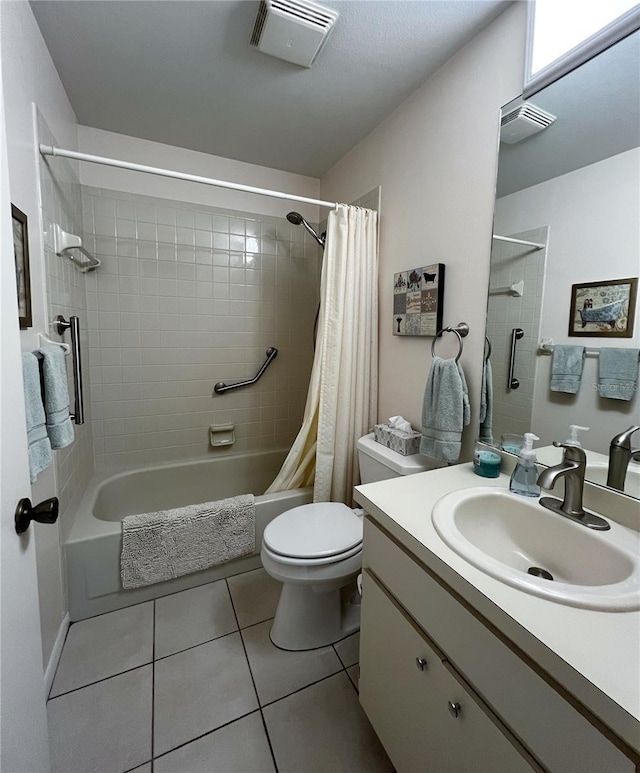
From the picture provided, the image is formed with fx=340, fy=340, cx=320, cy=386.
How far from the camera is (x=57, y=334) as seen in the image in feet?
4.78

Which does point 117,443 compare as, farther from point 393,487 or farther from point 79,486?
point 393,487

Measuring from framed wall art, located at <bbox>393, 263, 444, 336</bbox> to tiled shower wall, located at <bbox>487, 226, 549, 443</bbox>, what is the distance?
0.24 meters

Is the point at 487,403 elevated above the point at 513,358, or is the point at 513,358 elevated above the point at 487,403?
the point at 513,358

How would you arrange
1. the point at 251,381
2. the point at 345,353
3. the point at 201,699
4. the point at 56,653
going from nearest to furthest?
the point at 201,699
the point at 56,653
the point at 345,353
the point at 251,381

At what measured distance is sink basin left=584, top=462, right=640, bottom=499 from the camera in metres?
0.83

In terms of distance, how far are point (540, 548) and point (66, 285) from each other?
2139 mm

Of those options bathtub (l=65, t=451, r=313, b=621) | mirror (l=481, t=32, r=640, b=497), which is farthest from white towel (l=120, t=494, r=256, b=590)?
mirror (l=481, t=32, r=640, b=497)

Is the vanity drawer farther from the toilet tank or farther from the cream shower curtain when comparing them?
the cream shower curtain

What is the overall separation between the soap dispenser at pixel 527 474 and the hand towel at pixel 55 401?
141 centimetres

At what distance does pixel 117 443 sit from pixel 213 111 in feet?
6.44

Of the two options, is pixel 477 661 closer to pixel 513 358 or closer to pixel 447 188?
pixel 513 358

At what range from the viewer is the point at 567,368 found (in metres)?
0.99

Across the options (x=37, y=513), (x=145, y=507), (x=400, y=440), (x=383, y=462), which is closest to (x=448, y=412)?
(x=400, y=440)

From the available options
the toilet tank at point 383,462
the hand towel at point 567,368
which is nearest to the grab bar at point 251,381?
the toilet tank at point 383,462
